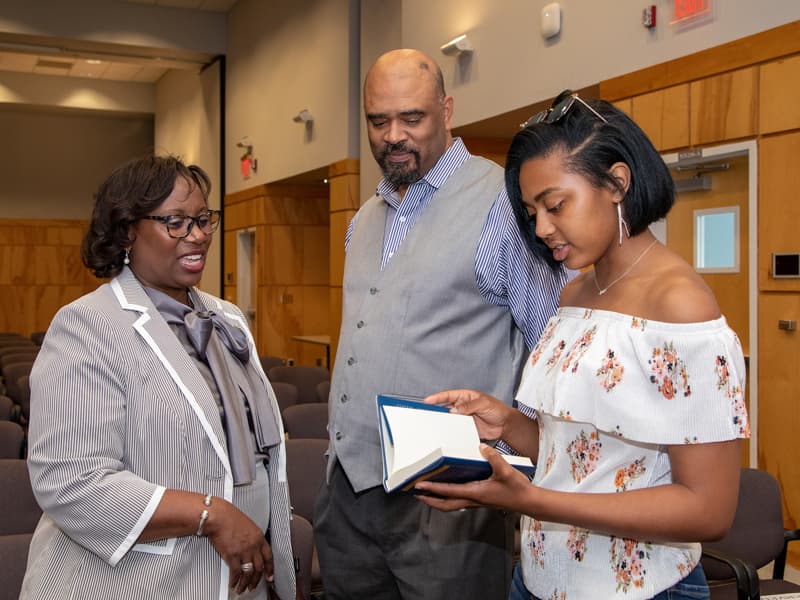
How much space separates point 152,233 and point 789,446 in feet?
12.0

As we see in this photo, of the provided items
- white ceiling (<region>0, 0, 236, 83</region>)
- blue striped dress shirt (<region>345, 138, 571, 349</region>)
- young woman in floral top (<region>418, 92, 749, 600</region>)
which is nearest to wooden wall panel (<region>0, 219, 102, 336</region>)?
white ceiling (<region>0, 0, 236, 83</region>)

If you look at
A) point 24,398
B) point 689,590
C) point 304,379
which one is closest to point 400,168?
point 689,590

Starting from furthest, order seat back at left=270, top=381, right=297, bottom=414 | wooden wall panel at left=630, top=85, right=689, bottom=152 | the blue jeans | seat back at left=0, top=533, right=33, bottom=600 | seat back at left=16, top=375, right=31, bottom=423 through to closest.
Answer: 1. seat back at left=16, top=375, right=31, bottom=423
2. seat back at left=270, top=381, right=297, bottom=414
3. wooden wall panel at left=630, top=85, right=689, bottom=152
4. seat back at left=0, top=533, right=33, bottom=600
5. the blue jeans

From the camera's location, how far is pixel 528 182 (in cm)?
157

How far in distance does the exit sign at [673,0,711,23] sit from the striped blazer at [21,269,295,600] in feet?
13.0

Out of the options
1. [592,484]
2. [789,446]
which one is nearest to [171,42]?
[789,446]

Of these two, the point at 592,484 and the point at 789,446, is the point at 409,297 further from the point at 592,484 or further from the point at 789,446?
the point at 789,446

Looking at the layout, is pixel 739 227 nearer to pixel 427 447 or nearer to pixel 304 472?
pixel 304 472

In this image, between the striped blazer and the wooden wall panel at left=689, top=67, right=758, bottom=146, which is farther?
the wooden wall panel at left=689, top=67, right=758, bottom=146

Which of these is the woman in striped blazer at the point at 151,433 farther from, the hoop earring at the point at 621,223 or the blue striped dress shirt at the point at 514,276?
the hoop earring at the point at 621,223

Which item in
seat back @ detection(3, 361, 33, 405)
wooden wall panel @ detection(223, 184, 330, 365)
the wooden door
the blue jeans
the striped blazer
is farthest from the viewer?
wooden wall panel @ detection(223, 184, 330, 365)

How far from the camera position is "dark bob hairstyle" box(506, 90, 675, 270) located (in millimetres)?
1454

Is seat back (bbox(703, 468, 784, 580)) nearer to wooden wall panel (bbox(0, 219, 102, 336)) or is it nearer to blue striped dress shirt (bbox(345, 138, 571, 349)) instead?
blue striped dress shirt (bbox(345, 138, 571, 349))

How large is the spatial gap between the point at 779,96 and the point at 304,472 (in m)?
3.08
